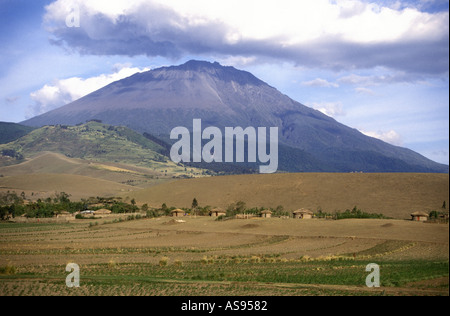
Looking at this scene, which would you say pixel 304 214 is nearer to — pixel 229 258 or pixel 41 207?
pixel 41 207

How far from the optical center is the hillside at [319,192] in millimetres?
100562

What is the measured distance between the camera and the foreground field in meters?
29.4

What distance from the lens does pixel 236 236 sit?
65625 millimetres

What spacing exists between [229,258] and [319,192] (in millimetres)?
74173

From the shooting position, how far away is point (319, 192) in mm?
116312

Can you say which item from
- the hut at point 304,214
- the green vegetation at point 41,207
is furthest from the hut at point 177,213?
the hut at point 304,214

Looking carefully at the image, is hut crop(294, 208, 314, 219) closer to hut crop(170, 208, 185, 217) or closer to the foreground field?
the foreground field

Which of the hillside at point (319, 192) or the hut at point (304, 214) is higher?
the hillside at point (319, 192)

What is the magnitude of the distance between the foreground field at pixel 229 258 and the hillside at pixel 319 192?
2641 centimetres

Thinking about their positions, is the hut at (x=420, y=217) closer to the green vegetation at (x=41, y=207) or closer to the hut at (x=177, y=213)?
the hut at (x=177, y=213)

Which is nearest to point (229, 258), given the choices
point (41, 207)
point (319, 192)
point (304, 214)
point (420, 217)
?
point (420, 217)
